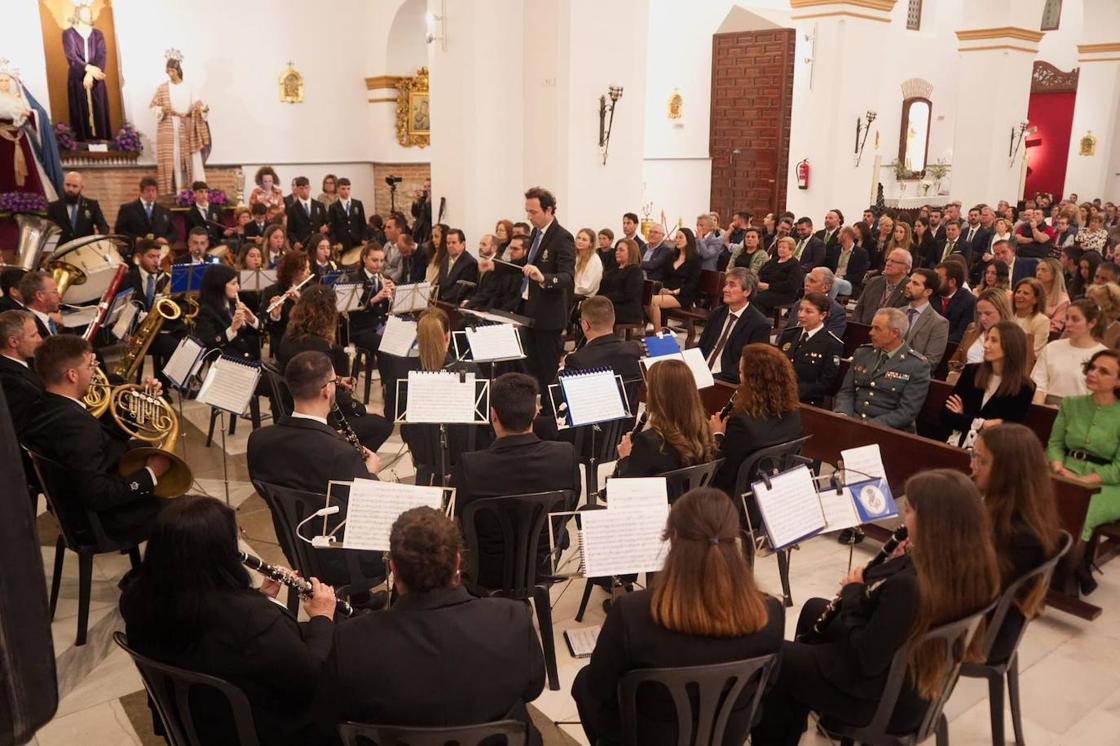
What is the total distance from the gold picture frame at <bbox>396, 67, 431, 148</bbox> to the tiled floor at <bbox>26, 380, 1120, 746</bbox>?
1046 cm

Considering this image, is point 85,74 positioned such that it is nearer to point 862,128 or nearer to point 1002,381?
point 862,128

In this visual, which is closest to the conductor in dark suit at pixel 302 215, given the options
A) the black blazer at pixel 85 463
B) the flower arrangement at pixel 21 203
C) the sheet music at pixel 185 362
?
the flower arrangement at pixel 21 203

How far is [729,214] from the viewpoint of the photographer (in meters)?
17.8

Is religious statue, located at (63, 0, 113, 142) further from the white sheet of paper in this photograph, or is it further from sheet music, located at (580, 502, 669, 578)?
the white sheet of paper

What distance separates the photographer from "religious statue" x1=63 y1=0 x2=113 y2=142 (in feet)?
37.4

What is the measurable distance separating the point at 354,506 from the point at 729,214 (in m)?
15.8

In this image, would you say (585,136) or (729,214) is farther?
(729,214)

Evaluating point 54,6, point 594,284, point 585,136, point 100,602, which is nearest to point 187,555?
point 100,602

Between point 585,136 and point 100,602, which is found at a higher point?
point 585,136

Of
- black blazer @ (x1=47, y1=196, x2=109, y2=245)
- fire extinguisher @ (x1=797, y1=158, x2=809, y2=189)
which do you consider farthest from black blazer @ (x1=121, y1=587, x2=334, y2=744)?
fire extinguisher @ (x1=797, y1=158, x2=809, y2=189)

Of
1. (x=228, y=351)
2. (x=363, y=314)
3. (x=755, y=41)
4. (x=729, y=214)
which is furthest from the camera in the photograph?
(x=729, y=214)

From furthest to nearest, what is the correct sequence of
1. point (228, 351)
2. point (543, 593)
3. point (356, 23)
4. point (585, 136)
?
point (356, 23), point (585, 136), point (228, 351), point (543, 593)

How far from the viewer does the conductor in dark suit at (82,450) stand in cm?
370

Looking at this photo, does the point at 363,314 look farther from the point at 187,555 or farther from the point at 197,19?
the point at 197,19
